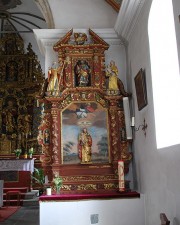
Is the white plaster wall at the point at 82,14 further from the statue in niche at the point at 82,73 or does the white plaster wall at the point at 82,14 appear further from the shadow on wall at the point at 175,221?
the shadow on wall at the point at 175,221

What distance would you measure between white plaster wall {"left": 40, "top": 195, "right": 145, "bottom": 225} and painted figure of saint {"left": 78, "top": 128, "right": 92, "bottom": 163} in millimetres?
1122

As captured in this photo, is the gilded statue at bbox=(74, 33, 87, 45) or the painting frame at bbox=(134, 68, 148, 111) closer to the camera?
the painting frame at bbox=(134, 68, 148, 111)

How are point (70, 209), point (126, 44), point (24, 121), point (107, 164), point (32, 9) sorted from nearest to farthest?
point (70, 209) → point (107, 164) → point (126, 44) → point (32, 9) → point (24, 121)

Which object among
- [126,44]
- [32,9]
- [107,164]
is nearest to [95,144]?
[107,164]

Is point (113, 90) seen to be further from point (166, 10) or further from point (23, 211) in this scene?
point (23, 211)

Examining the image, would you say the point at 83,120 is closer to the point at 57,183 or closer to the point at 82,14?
the point at 57,183

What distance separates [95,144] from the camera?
24.3 feet

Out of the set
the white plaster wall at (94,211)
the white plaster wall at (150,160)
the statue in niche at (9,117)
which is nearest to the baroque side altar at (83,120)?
the white plaster wall at (150,160)

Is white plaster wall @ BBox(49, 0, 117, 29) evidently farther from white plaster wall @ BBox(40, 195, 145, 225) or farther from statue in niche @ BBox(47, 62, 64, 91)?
white plaster wall @ BBox(40, 195, 145, 225)

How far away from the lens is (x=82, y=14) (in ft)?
27.1

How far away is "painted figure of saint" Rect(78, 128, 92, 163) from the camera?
728 cm

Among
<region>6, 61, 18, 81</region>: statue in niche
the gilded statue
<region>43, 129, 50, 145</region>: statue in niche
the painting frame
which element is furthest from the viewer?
<region>6, 61, 18, 81</region>: statue in niche

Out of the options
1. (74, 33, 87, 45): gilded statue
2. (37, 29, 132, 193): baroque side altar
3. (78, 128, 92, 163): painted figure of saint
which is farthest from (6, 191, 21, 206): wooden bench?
(74, 33, 87, 45): gilded statue

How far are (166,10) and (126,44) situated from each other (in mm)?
2712
